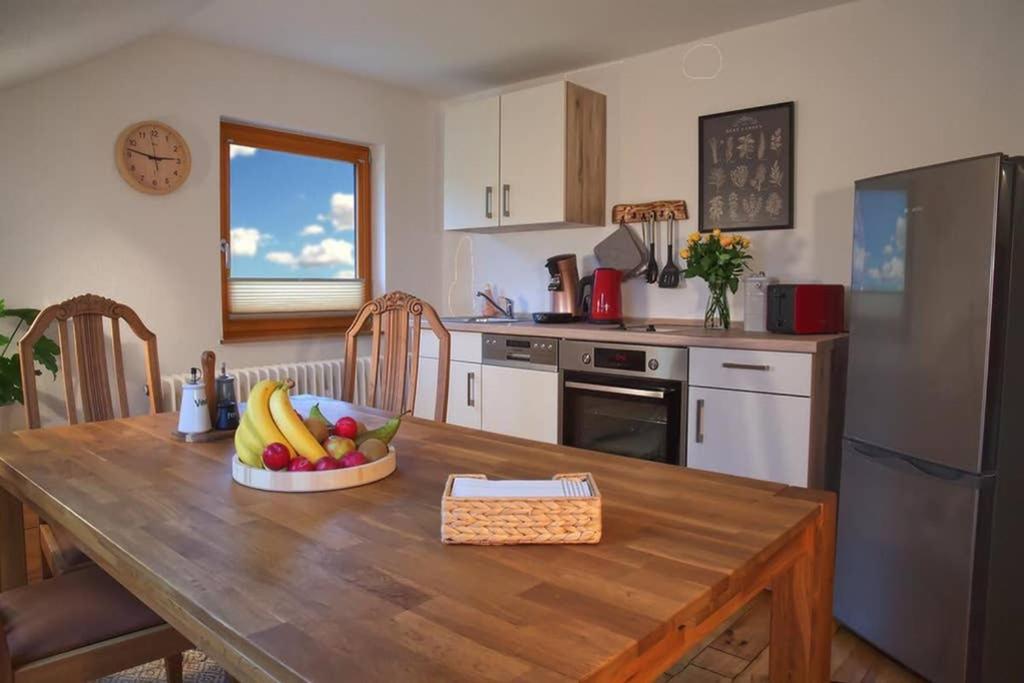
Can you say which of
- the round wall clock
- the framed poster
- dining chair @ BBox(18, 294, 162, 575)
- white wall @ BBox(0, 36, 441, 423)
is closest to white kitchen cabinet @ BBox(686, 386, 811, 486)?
the framed poster

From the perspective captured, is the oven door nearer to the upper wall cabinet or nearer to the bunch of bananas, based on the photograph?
the upper wall cabinet

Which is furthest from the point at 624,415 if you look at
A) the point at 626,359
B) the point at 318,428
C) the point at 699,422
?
the point at 318,428

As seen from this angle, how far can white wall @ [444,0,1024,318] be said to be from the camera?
8.55 feet

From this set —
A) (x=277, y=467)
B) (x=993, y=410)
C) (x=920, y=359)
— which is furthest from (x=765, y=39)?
(x=277, y=467)

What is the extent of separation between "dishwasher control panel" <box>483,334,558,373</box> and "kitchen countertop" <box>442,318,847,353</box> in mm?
37

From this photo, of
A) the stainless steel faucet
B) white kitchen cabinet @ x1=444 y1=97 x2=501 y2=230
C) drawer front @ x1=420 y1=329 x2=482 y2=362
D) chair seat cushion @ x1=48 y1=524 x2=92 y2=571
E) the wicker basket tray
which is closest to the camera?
the wicker basket tray

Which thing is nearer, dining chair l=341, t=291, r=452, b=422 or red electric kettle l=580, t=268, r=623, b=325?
dining chair l=341, t=291, r=452, b=422

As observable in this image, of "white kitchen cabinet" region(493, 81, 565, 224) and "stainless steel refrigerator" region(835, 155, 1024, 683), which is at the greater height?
"white kitchen cabinet" region(493, 81, 565, 224)

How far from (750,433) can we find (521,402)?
1.15m

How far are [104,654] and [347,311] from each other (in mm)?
Answer: 2960

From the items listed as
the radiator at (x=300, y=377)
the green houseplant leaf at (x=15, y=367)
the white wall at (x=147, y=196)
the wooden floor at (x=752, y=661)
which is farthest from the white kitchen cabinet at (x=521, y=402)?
the green houseplant leaf at (x=15, y=367)

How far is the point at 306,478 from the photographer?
1.28m

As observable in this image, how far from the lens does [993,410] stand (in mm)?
1847

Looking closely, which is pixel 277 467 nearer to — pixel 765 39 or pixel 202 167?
pixel 202 167
